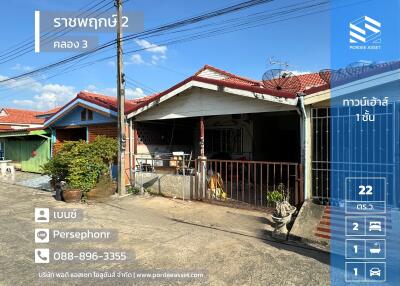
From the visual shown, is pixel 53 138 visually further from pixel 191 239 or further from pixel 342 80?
pixel 342 80

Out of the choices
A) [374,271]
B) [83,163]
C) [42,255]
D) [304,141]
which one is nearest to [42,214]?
[83,163]

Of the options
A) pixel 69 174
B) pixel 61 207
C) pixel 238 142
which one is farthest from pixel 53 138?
pixel 238 142

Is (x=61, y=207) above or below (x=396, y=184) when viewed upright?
below

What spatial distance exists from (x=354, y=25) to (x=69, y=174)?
916 centimetres

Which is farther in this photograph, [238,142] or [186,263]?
[238,142]

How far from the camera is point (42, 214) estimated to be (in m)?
8.49

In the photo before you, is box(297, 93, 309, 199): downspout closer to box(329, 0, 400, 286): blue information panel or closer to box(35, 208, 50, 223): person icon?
box(329, 0, 400, 286): blue information panel

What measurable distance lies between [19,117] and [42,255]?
90.6ft

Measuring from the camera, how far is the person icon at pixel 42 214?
7.85m

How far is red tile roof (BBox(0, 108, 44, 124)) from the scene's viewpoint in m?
27.3

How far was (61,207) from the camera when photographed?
358 inches

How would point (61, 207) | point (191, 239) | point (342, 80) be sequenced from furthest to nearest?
point (61, 207), point (342, 80), point (191, 239)

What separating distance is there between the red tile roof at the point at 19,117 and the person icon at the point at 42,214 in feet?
68.6

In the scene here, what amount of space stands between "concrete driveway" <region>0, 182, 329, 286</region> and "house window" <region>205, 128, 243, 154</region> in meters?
5.38
